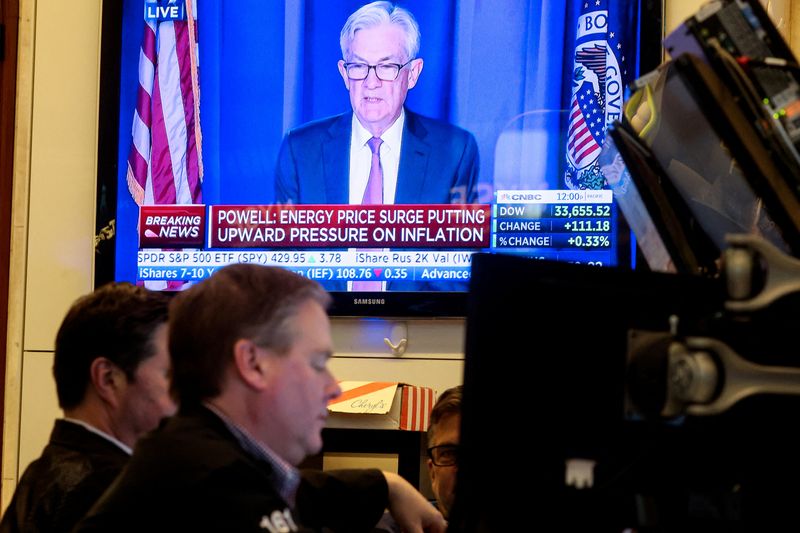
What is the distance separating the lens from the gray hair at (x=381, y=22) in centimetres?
427

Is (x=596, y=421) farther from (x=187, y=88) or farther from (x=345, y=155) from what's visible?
(x=187, y=88)

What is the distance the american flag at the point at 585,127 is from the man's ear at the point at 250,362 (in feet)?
9.40

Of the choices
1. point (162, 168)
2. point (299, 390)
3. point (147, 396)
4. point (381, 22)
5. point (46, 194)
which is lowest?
point (147, 396)

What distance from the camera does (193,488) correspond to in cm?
128

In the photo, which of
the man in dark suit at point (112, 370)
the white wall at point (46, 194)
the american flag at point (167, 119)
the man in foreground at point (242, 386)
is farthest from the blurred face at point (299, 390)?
the white wall at point (46, 194)

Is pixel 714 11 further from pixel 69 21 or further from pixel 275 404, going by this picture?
pixel 69 21

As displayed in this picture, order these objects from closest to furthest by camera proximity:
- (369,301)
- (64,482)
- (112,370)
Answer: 1. (64,482)
2. (112,370)
3. (369,301)

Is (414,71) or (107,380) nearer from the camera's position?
(107,380)

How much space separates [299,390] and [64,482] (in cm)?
61

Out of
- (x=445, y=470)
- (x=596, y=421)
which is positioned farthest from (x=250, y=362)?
(x=445, y=470)

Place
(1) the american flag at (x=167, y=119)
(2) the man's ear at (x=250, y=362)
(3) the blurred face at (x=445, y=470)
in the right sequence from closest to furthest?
(2) the man's ear at (x=250, y=362) < (3) the blurred face at (x=445, y=470) < (1) the american flag at (x=167, y=119)

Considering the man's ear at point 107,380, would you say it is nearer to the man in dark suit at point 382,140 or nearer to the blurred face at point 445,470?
the blurred face at point 445,470

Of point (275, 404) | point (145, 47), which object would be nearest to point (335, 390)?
point (275, 404)

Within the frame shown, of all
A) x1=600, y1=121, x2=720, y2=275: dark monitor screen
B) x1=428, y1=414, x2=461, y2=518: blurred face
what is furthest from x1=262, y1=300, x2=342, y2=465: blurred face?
x1=428, y1=414, x2=461, y2=518: blurred face
